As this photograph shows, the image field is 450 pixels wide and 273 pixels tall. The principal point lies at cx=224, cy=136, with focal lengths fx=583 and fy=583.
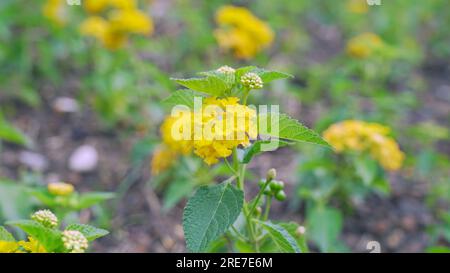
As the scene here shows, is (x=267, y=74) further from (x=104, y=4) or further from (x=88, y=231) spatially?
(x=104, y=4)

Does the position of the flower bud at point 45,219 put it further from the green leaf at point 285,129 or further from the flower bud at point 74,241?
the green leaf at point 285,129

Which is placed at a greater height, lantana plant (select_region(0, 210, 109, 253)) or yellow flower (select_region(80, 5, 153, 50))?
yellow flower (select_region(80, 5, 153, 50))

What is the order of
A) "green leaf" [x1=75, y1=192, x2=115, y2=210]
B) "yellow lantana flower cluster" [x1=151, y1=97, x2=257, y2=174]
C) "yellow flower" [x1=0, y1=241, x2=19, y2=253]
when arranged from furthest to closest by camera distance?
"green leaf" [x1=75, y1=192, x2=115, y2=210]
"yellow lantana flower cluster" [x1=151, y1=97, x2=257, y2=174]
"yellow flower" [x1=0, y1=241, x2=19, y2=253]

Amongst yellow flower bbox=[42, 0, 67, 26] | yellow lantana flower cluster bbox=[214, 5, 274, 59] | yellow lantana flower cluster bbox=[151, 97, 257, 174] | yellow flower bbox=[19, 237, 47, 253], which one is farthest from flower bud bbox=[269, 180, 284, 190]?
yellow flower bbox=[42, 0, 67, 26]

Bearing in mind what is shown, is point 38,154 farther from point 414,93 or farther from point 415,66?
point 415,66

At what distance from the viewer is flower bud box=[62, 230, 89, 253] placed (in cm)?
108

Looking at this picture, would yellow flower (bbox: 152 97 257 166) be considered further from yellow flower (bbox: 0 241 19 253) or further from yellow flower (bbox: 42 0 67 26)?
yellow flower (bbox: 42 0 67 26)

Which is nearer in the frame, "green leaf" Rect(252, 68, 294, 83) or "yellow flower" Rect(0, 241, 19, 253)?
"yellow flower" Rect(0, 241, 19, 253)

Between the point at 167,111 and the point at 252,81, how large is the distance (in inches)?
60.9

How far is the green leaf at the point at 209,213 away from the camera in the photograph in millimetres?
1188

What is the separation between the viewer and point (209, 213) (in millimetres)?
1240

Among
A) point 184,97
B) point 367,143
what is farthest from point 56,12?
point 184,97
